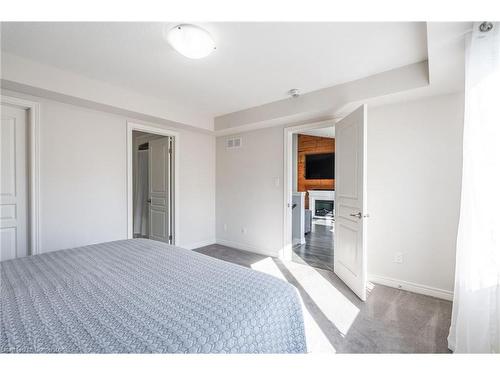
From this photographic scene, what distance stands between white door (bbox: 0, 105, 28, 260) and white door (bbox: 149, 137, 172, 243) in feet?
5.58

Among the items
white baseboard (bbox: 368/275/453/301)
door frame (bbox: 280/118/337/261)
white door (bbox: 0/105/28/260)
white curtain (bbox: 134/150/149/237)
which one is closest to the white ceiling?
white door (bbox: 0/105/28/260)

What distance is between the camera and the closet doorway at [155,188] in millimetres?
3716

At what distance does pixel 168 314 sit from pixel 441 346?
1926 millimetres

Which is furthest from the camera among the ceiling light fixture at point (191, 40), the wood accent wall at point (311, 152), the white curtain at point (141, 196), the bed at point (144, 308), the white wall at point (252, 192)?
the wood accent wall at point (311, 152)

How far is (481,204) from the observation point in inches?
52.4

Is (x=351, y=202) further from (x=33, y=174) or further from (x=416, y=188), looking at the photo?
(x=33, y=174)

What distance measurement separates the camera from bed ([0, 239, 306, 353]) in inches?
30.7

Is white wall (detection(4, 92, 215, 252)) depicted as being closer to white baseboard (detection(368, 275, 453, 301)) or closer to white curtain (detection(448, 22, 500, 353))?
white baseboard (detection(368, 275, 453, 301))

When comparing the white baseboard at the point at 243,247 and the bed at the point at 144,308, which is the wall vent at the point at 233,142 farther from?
the bed at the point at 144,308

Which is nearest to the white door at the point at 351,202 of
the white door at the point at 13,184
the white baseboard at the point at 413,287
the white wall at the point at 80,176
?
the white baseboard at the point at 413,287

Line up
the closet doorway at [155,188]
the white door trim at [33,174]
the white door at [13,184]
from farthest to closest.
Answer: the closet doorway at [155,188], the white door trim at [33,174], the white door at [13,184]

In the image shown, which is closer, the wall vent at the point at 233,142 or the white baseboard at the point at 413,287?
the white baseboard at the point at 413,287
